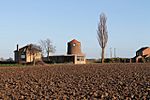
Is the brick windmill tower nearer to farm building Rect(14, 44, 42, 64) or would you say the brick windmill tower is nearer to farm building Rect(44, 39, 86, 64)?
farm building Rect(44, 39, 86, 64)

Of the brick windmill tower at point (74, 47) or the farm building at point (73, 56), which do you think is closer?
the farm building at point (73, 56)

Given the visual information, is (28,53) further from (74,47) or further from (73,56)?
(73,56)

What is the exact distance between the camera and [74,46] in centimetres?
9419

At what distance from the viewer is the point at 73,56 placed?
82.7m

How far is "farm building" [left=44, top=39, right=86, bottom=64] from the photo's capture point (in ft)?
272

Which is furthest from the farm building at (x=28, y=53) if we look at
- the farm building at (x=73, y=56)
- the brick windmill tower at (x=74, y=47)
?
the brick windmill tower at (x=74, y=47)

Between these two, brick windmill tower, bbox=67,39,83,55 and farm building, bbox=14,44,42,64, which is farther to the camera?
brick windmill tower, bbox=67,39,83,55

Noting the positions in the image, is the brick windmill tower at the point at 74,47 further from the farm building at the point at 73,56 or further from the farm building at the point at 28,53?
the farm building at the point at 28,53

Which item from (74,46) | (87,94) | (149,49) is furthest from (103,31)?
(87,94)

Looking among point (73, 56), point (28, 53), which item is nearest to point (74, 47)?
point (73, 56)

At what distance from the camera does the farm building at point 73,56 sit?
82.9 metres

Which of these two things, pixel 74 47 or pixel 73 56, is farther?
pixel 74 47

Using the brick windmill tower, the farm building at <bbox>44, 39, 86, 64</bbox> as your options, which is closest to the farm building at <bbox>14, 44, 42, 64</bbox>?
the farm building at <bbox>44, 39, 86, 64</bbox>

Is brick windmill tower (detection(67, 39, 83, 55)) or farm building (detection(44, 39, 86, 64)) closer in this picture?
farm building (detection(44, 39, 86, 64))
